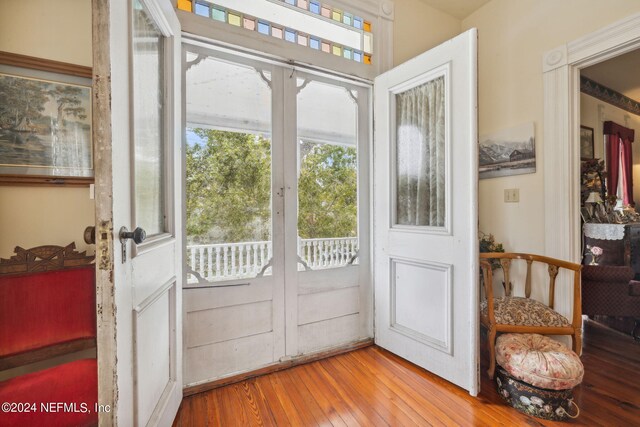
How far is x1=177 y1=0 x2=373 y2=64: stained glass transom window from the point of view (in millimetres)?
1757

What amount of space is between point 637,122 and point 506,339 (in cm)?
529

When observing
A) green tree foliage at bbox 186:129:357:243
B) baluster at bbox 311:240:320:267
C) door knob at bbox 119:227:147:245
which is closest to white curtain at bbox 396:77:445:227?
green tree foliage at bbox 186:129:357:243

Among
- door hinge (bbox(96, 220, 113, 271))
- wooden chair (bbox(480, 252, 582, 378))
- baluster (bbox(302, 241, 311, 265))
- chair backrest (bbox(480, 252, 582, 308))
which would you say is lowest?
wooden chair (bbox(480, 252, 582, 378))

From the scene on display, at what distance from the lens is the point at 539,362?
1502mm

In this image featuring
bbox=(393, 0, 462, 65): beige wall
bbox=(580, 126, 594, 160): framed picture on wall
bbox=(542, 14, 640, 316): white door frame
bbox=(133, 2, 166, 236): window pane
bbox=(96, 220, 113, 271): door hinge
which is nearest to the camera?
bbox=(96, 220, 113, 271): door hinge

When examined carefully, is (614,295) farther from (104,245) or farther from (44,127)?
(44,127)

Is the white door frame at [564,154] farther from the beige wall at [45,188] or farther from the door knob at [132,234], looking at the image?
the beige wall at [45,188]

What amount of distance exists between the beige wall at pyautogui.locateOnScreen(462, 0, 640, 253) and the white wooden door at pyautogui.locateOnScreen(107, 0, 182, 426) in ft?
8.10

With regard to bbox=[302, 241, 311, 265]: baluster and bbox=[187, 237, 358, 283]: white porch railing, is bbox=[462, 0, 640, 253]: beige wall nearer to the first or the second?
bbox=[187, 237, 358, 283]: white porch railing

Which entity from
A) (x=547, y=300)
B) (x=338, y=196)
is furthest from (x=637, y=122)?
(x=338, y=196)

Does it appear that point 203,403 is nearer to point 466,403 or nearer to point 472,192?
point 466,403

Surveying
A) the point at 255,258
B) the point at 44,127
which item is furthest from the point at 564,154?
the point at 44,127

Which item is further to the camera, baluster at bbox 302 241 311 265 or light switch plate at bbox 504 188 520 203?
light switch plate at bbox 504 188 520 203

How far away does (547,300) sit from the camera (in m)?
2.19
